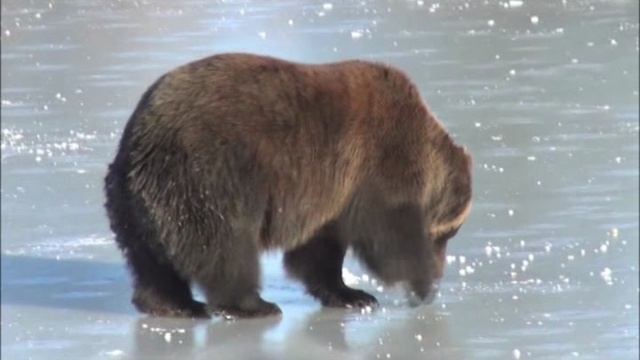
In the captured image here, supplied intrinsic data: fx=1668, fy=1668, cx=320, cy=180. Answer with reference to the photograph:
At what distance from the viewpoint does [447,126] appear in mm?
9195

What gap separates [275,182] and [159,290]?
615 millimetres

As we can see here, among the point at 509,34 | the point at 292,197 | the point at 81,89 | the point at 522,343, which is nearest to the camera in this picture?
the point at 522,343

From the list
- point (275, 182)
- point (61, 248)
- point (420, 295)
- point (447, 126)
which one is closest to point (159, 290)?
point (275, 182)

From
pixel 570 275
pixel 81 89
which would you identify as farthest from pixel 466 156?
pixel 81 89

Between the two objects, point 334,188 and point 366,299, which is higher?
point 334,188

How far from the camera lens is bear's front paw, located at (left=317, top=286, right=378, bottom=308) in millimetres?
6754

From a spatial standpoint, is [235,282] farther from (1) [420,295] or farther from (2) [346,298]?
(1) [420,295]

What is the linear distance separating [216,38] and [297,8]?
0.91m

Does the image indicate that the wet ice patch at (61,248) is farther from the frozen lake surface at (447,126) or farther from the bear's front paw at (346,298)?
the bear's front paw at (346,298)

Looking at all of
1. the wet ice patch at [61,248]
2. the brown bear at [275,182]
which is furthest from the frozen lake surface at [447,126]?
the brown bear at [275,182]

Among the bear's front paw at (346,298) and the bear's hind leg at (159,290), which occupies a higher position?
the bear's hind leg at (159,290)

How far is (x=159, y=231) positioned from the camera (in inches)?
247

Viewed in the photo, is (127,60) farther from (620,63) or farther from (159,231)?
(159,231)

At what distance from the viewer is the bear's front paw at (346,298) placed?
22.2 ft
